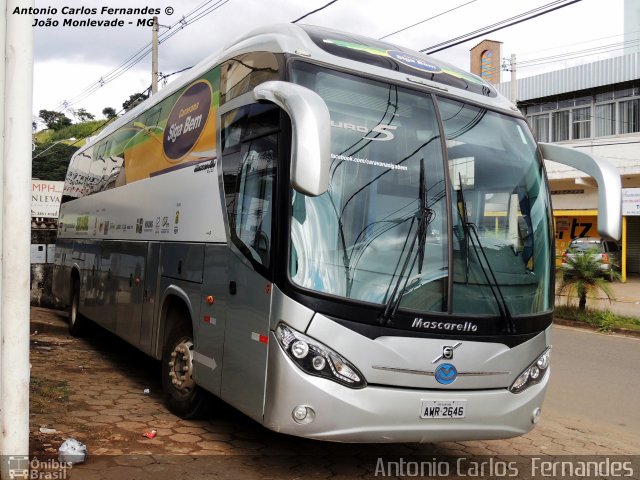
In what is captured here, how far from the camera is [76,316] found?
1074 cm

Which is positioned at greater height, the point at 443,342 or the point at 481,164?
the point at 481,164

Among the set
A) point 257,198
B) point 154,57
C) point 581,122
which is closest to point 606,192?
point 257,198

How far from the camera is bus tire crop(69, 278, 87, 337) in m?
10.6

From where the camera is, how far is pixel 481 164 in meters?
4.88

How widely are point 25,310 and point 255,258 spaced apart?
1510mm

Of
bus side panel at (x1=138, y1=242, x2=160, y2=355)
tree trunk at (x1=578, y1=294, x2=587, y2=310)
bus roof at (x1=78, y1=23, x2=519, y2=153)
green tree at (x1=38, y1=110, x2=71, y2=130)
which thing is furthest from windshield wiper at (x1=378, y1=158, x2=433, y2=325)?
green tree at (x1=38, y1=110, x2=71, y2=130)

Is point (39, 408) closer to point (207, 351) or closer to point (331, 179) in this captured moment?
point (207, 351)

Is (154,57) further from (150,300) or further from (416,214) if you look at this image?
(416,214)

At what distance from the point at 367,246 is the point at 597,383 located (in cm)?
560

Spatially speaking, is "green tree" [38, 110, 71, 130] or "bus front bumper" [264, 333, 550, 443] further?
"green tree" [38, 110, 71, 130]

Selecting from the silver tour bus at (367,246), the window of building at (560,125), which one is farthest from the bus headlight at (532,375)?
the window of building at (560,125)

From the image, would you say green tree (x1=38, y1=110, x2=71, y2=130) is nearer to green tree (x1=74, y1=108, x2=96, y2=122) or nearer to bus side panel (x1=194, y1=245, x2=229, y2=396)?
green tree (x1=74, y1=108, x2=96, y2=122)

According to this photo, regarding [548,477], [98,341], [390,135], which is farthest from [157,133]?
[548,477]

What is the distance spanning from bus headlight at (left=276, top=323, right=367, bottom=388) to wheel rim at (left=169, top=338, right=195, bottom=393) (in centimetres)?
188
